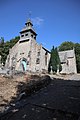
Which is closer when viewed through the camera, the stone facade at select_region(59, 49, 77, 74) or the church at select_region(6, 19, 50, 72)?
the church at select_region(6, 19, 50, 72)

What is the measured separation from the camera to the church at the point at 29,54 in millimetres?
30344

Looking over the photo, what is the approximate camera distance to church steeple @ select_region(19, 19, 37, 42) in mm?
32494

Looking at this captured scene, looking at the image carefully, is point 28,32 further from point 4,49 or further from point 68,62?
point 4,49

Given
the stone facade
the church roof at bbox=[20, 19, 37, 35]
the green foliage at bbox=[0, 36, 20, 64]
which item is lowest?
the stone facade

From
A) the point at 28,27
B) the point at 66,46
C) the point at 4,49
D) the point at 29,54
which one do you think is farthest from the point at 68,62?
the point at 4,49

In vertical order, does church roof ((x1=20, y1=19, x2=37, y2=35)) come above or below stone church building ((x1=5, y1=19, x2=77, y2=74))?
above

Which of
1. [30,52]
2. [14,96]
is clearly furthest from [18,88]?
[30,52]

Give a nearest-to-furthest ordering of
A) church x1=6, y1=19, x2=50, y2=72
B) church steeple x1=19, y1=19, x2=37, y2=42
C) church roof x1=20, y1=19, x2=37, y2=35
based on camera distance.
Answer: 1. church x1=6, y1=19, x2=50, y2=72
2. church steeple x1=19, y1=19, x2=37, y2=42
3. church roof x1=20, y1=19, x2=37, y2=35

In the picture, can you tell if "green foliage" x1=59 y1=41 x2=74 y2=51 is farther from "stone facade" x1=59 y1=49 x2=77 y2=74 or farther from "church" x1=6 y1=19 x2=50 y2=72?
"church" x1=6 y1=19 x2=50 y2=72

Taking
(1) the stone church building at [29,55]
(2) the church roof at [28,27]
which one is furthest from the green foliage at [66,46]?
(2) the church roof at [28,27]

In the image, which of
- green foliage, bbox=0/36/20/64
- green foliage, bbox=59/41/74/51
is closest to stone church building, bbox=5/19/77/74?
green foliage, bbox=0/36/20/64

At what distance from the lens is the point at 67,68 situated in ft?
116

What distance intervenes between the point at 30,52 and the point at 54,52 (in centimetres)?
Answer: 576

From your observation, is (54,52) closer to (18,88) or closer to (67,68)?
(67,68)
